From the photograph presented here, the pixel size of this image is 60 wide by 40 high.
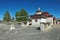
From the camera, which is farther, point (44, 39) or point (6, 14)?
point (6, 14)

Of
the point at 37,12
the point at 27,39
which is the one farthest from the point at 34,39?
the point at 37,12

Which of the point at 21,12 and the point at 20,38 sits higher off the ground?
the point at 21,12

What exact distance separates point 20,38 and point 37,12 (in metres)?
14.8

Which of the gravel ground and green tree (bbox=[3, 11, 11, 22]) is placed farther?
green tree (bbox=[3, 11, 11, 22])

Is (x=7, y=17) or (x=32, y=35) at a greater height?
(x=7, y=17)

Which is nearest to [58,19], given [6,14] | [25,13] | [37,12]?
[37,12]

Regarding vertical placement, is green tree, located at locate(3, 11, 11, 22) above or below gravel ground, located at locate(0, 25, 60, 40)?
above

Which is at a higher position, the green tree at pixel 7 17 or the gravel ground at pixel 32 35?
the green tree at pixel 7 17

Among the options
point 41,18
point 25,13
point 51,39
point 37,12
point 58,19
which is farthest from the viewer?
point 25,13

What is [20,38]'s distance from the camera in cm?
1298

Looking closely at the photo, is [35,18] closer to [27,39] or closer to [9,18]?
[27,39]

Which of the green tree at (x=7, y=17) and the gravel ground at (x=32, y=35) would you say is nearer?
the gravel ground at (x=32, y=35)

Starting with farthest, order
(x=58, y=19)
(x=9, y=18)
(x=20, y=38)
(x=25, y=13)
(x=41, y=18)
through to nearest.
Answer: (x=9, y=18), (x=25, y=13), (x=58, y=19), (x=41, y=18), (x=20, y=38)

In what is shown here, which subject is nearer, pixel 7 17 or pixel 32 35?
pixel 32 35
